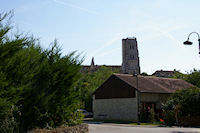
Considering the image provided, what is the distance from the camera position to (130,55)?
118562 millimetres

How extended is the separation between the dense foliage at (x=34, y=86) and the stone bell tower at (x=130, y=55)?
10582 centimetres

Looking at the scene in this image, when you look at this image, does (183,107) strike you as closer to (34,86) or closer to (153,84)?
(153,84)

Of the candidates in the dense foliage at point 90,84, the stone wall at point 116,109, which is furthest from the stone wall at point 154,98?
the dense foliage at point 90,84

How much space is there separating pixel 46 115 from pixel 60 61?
2655 millimetres

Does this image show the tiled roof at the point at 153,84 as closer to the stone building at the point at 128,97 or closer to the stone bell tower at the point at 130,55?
the stone building at the point at 128,97

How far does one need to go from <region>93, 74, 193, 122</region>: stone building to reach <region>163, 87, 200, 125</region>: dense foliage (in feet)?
17.7

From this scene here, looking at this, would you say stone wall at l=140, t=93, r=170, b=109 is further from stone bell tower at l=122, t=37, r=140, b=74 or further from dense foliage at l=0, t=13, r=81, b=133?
stone bell tower at l=122, t=37, r=140, b=74

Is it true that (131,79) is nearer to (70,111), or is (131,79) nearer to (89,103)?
(89,103)

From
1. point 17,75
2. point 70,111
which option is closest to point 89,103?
point 70,111

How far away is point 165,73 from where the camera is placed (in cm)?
13800

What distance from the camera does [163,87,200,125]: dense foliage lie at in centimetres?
2336

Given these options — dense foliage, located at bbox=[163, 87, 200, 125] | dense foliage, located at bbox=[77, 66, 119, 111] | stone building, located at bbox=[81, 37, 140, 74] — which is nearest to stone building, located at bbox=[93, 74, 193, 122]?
dense foliage, located at bbox=[77, 66, 119, 111]

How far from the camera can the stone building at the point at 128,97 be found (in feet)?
102

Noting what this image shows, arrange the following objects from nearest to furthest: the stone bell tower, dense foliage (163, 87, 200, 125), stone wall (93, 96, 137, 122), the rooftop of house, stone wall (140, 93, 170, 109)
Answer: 1. dense foliage (163, 87, 200, 125)
2. stone wall (93, 96, 137, 122)
3. stone wall (140, 93, 170, 109)
4. the rooftop of house
5. the stone bell tower
